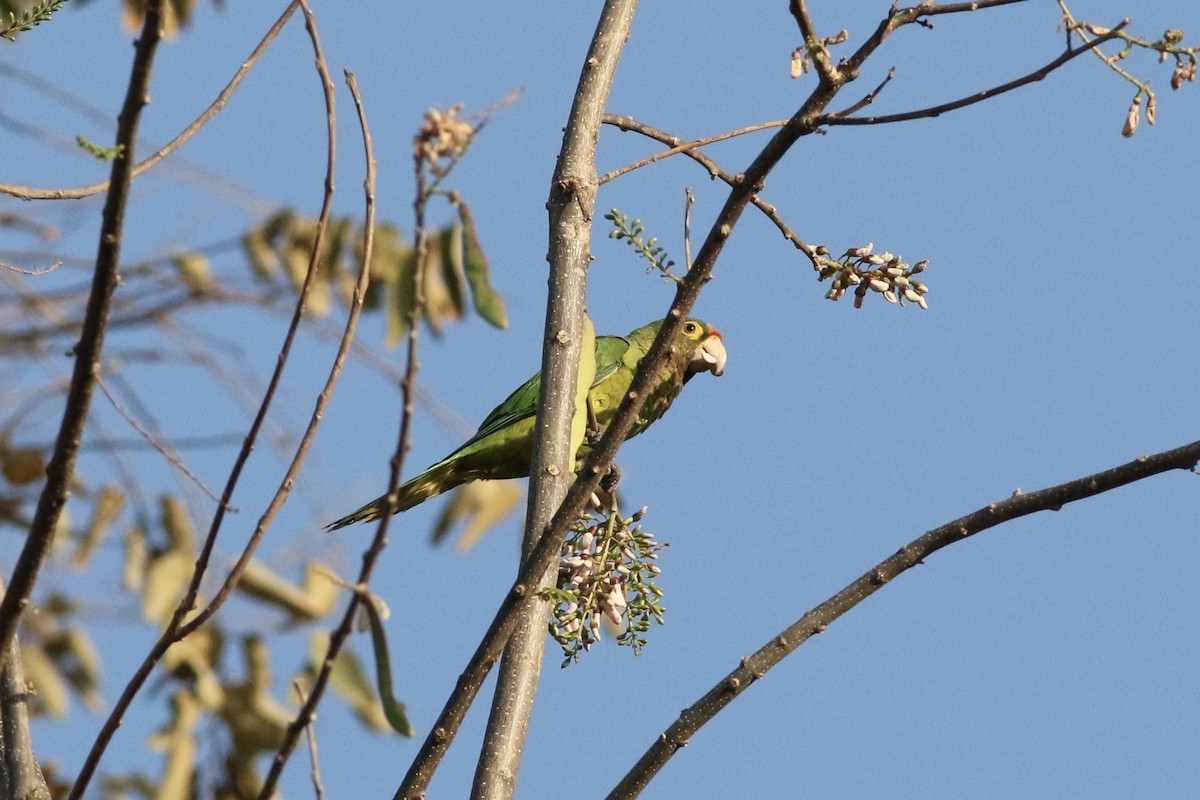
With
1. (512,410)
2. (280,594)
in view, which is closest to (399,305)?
(512,410)

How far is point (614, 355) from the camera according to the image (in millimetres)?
4832

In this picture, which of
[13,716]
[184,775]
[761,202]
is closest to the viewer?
[13,716]

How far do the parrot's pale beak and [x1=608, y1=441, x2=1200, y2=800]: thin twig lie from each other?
3194 millimetres

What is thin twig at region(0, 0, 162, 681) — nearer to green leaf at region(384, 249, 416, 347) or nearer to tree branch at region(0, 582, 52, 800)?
tree branch at region(0, 582, 52, 800)

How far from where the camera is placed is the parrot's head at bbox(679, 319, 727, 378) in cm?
521

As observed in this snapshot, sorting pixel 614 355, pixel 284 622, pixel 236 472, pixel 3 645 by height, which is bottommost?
pixel 3 645

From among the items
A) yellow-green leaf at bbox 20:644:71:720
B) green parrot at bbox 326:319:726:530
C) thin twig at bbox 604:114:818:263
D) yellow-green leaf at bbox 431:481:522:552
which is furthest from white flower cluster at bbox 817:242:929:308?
yellow-green leaf at bbox 20:644:71:720

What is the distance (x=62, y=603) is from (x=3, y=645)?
12.4ft

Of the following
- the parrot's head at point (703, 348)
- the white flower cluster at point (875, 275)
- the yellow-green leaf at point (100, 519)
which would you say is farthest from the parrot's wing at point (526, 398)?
the white flower cluster at point (875, 275)

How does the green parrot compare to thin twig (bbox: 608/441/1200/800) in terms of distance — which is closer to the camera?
thin twig (bbox: 608/441/1200/800)

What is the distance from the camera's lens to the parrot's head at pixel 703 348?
521 centimetres

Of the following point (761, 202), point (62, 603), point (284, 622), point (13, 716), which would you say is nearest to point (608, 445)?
point (761, 202)

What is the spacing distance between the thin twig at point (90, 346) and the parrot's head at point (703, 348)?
380 cm

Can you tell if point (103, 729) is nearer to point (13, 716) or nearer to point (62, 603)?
point (13, 716)
